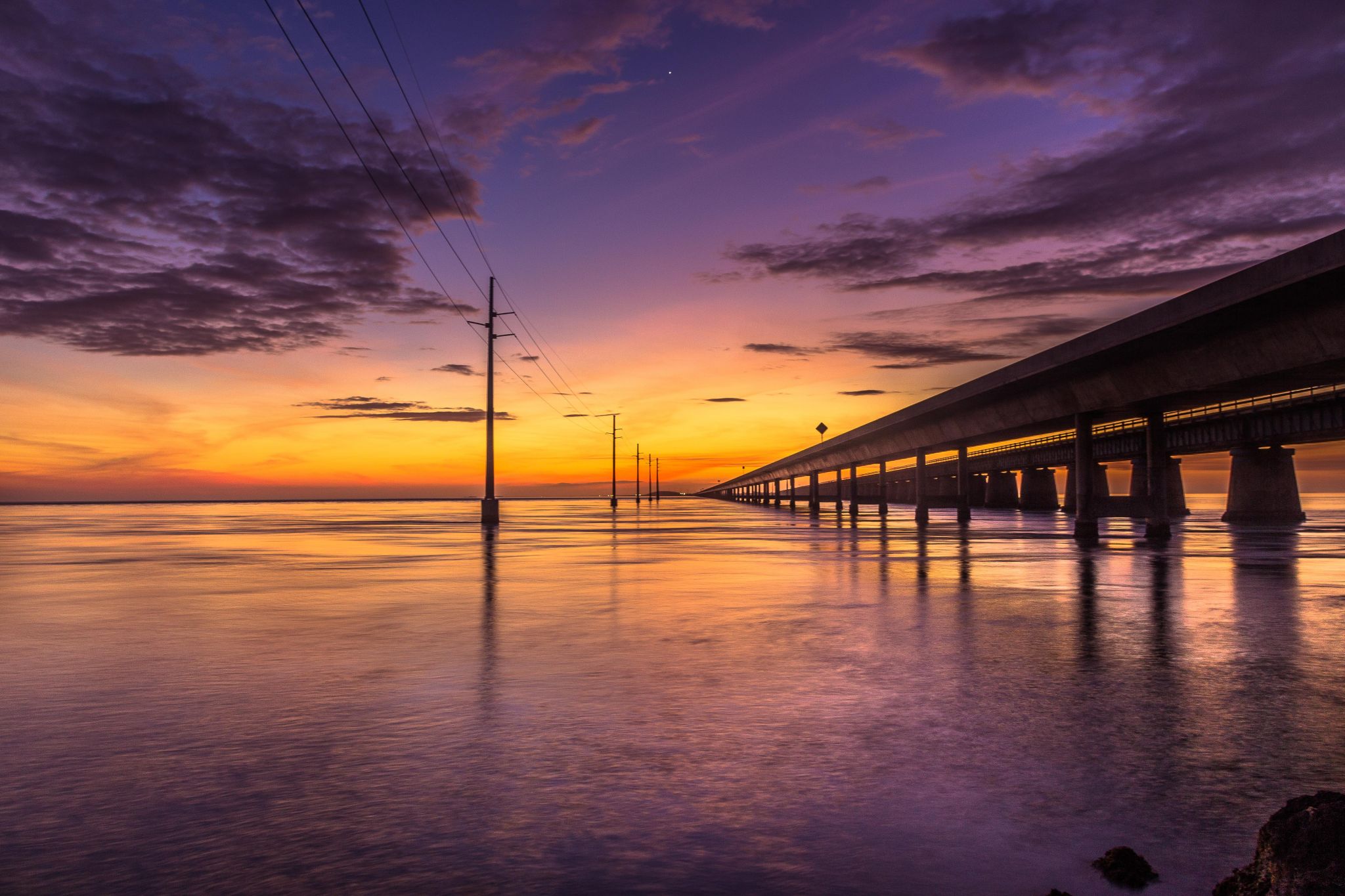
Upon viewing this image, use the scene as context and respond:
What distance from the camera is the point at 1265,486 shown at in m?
79.0

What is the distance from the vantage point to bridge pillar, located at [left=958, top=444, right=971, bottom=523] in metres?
68.4

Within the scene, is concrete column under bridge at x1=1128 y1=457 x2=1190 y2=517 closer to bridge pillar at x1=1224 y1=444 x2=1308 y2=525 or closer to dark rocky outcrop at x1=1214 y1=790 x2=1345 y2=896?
bridge pillar at x1=1224 y1=444 x2=1308 y2=525

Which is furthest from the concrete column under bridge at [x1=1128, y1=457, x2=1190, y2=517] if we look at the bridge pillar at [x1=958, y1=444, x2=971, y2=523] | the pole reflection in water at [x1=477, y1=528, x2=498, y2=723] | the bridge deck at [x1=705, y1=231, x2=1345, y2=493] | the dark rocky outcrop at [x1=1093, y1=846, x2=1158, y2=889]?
the dark rocky outcrop at [x1=1093, y1=846, x2=1158, y2=889]

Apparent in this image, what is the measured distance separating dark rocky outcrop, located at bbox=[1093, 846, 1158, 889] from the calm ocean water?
3.2 inches

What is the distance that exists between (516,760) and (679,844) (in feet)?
6.31

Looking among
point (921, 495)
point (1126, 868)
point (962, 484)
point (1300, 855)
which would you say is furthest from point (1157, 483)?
point (1300, 855)

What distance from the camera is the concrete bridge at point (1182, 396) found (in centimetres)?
2544

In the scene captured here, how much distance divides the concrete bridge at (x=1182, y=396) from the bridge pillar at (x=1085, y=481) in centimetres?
7

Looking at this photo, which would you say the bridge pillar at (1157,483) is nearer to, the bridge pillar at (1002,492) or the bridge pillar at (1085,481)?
the bridge pillar at (1085,481)

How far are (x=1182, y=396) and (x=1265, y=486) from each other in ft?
175

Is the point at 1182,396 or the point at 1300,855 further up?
the point at 1182,396

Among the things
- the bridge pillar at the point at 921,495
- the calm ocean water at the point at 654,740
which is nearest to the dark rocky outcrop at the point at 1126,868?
the calm ocean water at the point at 654,740

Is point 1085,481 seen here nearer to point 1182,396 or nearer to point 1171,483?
point 1182,396

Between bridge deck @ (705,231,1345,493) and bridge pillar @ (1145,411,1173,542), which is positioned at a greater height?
bridge deck @ (705,231,1345,493)
